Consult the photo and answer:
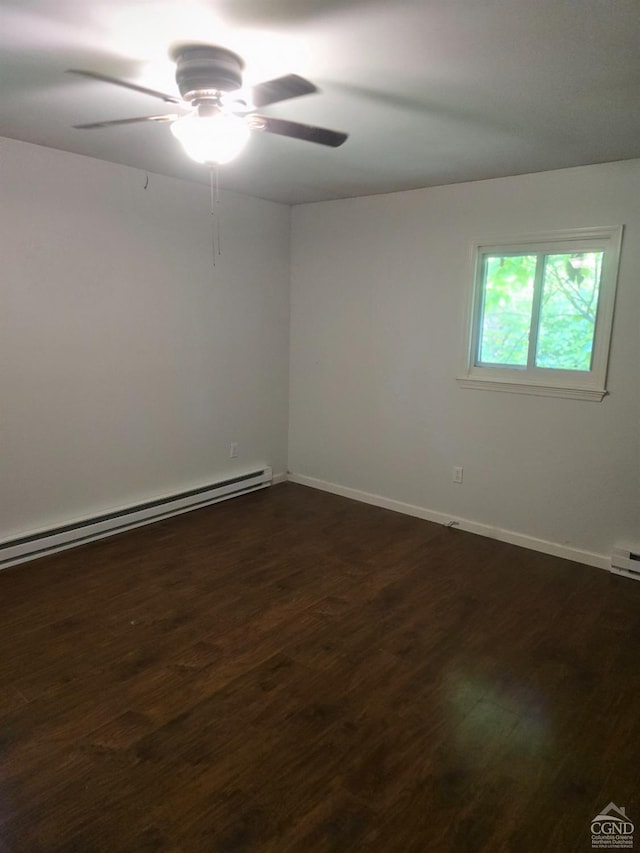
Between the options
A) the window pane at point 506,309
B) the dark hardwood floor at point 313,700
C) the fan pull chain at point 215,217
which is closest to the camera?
the dark hardwood floor at point 313,700

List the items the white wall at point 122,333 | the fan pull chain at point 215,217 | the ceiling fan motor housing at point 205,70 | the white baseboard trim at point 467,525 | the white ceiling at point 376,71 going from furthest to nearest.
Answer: the fan pull chain at point 215,217 < the white baseboard trim at point 467,525 < the white wall at point 122,333 < the ceiling fan motor housing at point 205,70 < the white ceiling at point 376,71

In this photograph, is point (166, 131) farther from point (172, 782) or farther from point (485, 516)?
point (485, 516)

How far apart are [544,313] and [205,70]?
254cm

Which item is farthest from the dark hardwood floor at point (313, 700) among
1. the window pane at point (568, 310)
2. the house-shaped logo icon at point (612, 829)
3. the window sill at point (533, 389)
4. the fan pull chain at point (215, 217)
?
the fan pull chain at point (215, 217)

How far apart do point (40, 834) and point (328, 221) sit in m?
4.13

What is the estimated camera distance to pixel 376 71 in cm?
194

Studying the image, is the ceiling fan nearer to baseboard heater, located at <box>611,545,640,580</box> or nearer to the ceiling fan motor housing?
the ceiling fan motor housing

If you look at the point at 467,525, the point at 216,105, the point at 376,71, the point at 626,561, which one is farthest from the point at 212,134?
the point at 626,561

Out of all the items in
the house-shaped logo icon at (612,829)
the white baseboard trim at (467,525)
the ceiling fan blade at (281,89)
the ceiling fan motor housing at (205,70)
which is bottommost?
the house-shaped logo icon at (612,829)

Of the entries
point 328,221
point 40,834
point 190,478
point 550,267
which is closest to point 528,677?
point 40,834

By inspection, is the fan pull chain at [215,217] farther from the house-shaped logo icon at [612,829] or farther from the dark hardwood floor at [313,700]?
the house-shaped logo icon at [612,829]

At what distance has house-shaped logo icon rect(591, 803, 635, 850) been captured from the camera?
165 centimetres

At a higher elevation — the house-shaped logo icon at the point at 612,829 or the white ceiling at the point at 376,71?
the white ceiling at the point at 376,71

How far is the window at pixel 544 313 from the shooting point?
3283 mm
